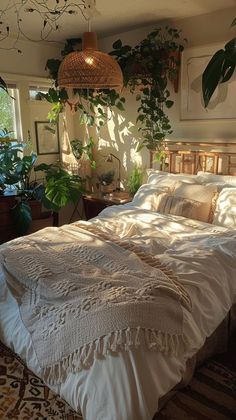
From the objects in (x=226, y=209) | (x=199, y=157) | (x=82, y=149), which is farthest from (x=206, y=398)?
(x=82, y=149)

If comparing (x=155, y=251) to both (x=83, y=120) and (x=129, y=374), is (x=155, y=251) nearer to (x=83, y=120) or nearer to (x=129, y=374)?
(x=129, y=374)

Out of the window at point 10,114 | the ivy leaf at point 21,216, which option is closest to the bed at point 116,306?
the ivy leaf at point 21,216

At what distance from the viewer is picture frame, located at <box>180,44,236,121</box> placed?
9.91 ft

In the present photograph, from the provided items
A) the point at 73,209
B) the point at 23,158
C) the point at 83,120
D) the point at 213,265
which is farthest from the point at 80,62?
the point at 73,209

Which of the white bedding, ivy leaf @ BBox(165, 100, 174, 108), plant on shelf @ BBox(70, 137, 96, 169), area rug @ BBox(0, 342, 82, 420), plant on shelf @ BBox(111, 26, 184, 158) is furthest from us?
plant on shelf @ BBox(70, 137, 96, 169)

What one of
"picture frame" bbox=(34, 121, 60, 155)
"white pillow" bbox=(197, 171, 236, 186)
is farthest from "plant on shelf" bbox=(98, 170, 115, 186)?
"white pillow" bbox=(197, 171, 236, 186)

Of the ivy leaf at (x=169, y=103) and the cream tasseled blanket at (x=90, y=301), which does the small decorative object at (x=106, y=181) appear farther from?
the cream tasseled blanket at (x=90, y=301)

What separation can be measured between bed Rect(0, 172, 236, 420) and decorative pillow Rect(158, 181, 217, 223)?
0.20 m

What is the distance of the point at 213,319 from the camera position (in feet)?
5.95

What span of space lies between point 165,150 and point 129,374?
257 centimetres

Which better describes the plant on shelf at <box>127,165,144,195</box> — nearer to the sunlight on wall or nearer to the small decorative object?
the sunlight on wall

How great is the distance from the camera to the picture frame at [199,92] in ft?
9.91

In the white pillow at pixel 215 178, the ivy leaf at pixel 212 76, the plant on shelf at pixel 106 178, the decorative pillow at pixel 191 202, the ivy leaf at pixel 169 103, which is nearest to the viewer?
the ivy leaf at pixel 212 76

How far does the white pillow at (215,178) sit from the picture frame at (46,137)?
1.90 meters
